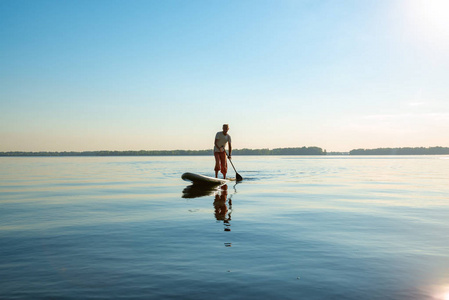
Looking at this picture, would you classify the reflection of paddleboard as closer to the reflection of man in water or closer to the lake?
the reflection of man in water

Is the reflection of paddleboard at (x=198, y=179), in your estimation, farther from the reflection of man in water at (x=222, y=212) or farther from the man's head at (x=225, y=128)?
the reflection of man in water at (x=222, y=212)

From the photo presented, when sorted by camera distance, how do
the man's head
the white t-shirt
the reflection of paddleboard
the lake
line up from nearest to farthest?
1. the lake
2. the reflection of paddleboard
3. the man's head
4. the white t-shirt

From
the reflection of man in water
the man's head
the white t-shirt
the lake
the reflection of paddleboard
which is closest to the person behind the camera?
the lake

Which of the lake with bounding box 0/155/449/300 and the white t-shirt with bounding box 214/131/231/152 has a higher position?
the white t-shirt with bounding box 214/131/231/152

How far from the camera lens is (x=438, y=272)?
4.91 metres

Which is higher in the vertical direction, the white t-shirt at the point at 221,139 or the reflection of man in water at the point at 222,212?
the white t-shirt at the point at 221,139

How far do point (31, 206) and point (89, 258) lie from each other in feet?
23.4

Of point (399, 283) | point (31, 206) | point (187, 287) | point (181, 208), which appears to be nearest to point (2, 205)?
point (31, 206)

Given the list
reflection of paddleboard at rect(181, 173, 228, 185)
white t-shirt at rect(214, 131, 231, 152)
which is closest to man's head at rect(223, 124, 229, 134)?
white t-shirt at rect(214, 131, 231, 152)

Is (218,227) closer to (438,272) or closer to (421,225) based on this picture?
(438,272)

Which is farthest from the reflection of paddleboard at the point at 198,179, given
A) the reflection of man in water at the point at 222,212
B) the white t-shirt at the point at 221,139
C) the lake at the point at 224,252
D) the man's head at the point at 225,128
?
the lake at the point at 224,252

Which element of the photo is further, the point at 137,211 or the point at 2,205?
the point at 2,205

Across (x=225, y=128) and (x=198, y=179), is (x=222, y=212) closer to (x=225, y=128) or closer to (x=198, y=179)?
(x=198, y=179)

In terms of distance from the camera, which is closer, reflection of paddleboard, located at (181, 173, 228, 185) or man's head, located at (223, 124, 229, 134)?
reflection of paddleboard, located at (181, 173, 228, 185)
